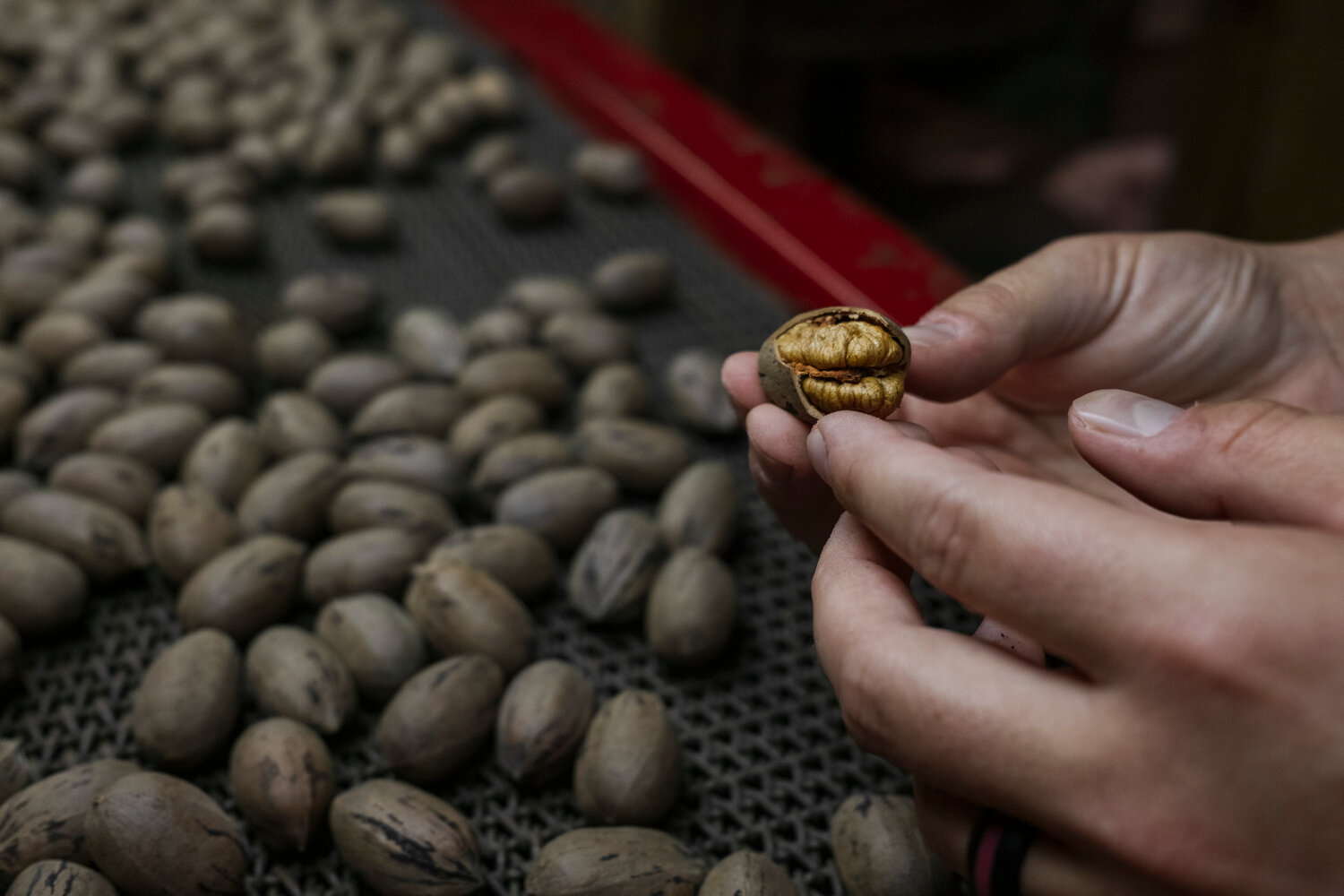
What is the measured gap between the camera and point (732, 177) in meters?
1.59

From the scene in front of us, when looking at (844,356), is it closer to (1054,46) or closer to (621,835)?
(621,835)

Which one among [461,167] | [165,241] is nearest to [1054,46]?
[461,167]

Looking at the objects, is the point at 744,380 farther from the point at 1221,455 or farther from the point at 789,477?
the point at 1221,455

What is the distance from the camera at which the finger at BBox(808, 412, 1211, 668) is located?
0.53m

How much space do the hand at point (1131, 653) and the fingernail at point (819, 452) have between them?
0.04 m

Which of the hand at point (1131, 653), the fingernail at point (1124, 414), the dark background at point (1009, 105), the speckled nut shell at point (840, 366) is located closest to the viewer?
the hand at point (1131, 653)

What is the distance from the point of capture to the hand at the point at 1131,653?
510 mm

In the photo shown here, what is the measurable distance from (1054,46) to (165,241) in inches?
120

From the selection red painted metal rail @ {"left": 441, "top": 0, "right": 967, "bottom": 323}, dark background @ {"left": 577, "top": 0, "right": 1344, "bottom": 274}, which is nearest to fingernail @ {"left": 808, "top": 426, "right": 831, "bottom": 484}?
red painted metal rail @ {"left": 441, "top": 0, "right": 967, "bottom": 323}

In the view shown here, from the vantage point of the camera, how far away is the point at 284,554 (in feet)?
3.54

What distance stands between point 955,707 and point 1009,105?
3365 mm

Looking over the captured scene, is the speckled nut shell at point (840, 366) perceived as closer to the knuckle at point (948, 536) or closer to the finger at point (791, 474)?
the finger at point (791, 474)

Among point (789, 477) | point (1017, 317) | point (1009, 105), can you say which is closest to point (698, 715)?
point (789, 477)

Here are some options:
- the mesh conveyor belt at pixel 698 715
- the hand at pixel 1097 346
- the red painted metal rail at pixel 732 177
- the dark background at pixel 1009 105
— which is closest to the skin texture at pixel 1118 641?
the hand at pixel 1097 346
